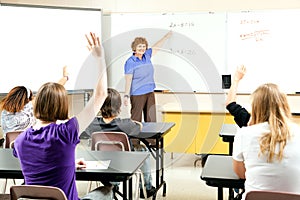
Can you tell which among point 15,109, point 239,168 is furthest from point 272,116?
point 15,109

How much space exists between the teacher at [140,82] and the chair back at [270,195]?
305 cm

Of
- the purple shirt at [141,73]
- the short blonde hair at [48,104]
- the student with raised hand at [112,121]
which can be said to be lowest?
the student with raised hand at [112,121]

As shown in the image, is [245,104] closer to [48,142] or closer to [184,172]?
[184,172]

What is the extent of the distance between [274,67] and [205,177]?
3526 millimetres

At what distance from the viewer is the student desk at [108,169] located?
2.12 m

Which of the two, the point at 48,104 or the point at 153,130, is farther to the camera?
the point at 153,130

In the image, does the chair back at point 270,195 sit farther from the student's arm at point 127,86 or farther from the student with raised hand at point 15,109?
the student's arm at point 127,86

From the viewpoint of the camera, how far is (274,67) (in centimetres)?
517

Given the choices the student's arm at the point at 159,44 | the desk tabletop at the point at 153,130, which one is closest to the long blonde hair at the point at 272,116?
the desk tabletop at the point at 153,130

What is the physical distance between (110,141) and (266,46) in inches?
118

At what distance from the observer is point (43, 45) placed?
5402mm

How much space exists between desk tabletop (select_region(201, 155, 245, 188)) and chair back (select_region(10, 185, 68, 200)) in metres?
0.77

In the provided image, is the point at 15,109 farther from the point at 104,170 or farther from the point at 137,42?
the point at 137,42

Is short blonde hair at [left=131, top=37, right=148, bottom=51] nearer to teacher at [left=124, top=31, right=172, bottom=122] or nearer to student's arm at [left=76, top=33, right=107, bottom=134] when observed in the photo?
teacher at [left=124, top=31, right=172, bottom=122]
